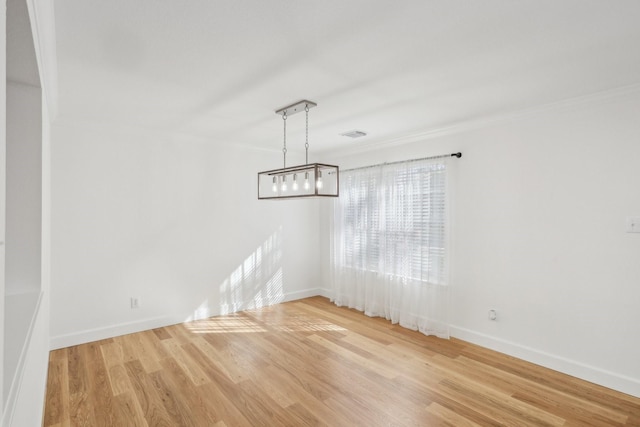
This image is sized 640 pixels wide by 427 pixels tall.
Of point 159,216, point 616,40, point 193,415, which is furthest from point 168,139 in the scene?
point 616,40

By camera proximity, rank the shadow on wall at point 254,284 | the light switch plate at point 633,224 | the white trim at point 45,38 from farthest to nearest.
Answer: the shadow on wall at point 254,284 < the light switch plate at point 633,224 < the white trim at point 45,38

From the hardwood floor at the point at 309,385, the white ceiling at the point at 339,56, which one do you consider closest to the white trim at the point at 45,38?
the white ceiling at the point at 339,56

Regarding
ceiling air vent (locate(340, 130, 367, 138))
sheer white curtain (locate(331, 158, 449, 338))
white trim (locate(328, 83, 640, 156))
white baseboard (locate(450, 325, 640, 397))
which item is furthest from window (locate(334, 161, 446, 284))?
white baseboard (locate(450, 325, 640, 397))

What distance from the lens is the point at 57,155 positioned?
361cm

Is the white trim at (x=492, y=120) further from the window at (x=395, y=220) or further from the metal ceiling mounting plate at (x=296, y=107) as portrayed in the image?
the metal ceiling mounting plate at (x=296, y=107)

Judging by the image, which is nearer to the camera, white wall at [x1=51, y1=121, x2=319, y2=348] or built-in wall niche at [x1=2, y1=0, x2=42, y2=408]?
built-in wall niche at [x1=2, y1=0, x2=42, y2=408]

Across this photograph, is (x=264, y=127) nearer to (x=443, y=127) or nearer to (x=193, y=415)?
(x=443, y=127)

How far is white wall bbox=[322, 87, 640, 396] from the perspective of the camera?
2.85 m

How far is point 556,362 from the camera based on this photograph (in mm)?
3193

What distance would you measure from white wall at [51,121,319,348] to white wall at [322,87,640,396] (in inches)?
110

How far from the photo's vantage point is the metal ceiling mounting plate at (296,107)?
10.1ft

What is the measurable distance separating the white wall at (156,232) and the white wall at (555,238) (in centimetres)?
279

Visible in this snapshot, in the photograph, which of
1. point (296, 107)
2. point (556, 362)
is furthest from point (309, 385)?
point (296, 107)

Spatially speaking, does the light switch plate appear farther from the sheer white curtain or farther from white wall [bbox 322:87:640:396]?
the sheer white curtain
